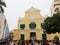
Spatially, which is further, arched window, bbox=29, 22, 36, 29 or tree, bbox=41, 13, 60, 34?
arched window, bbox=29, 22, 36, 29

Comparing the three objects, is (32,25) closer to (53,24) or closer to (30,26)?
(30,26)

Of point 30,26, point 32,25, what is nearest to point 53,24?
point 32,25

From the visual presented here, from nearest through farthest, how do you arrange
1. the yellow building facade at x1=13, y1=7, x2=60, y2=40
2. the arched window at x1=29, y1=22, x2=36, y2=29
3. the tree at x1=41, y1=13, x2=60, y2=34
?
the tree at x1=41, y1=13, x2=60, y2=34 < the yellow building facade at x1=13, y1=7, x2=60, y2=40 < the arched window at x1=29, y1=22, x2=36, y2=29

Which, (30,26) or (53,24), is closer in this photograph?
(53,24)

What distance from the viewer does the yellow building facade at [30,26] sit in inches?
1604

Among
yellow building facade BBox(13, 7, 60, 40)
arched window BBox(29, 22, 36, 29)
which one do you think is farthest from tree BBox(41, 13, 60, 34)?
arched window BBox(29, 22, 36, 29)

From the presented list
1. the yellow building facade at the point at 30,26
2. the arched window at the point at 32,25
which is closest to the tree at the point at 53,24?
the yellow building facade at the point at 30,26

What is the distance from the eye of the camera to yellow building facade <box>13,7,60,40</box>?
40.8m

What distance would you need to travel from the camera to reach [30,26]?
41344 mm

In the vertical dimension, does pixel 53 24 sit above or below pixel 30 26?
above

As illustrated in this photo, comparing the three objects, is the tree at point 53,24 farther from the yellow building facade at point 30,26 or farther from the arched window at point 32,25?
the arched window at point 32,25

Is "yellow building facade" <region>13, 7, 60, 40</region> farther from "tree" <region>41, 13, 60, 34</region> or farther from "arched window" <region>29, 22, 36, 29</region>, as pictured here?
"tree" <region>41, 13, 60, 34</region>

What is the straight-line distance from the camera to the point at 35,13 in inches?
1645

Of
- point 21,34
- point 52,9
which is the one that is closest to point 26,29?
point 21,34
